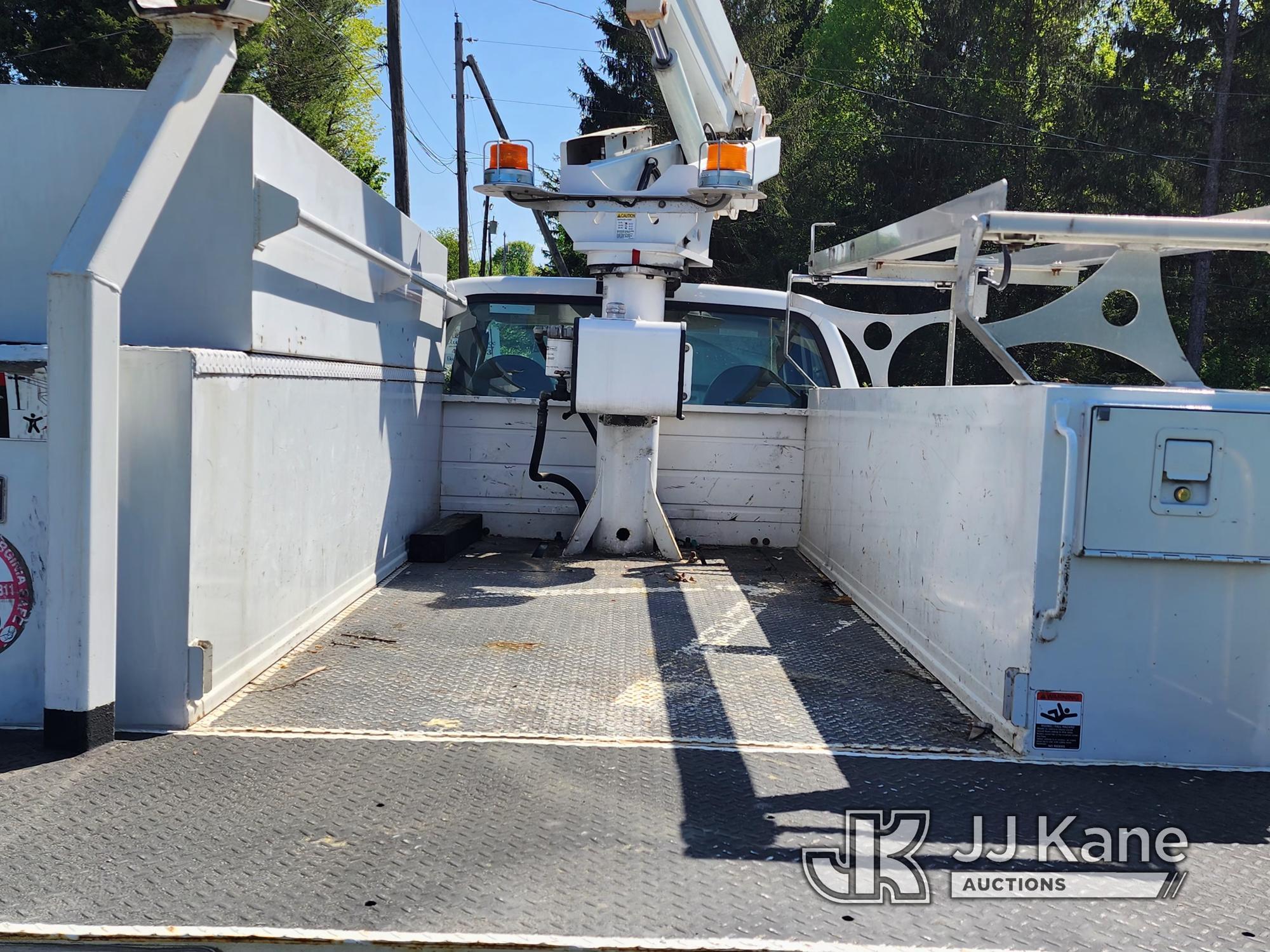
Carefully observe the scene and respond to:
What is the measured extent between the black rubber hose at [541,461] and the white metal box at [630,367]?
45 cm

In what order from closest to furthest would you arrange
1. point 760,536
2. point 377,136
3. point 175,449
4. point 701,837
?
point 701,837 → point 175,449 → point 760,536 → point 377,136

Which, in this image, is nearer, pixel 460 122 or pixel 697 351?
pixel 697 351

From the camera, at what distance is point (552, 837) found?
2238mm

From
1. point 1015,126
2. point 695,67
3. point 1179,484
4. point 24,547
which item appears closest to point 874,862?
point 1179,484

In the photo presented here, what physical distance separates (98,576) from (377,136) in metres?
41.3

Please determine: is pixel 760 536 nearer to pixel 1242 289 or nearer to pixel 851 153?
pixel 1242 289

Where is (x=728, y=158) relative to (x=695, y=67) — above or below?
below

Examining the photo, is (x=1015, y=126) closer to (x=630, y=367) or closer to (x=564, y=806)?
(x=630, y=367)

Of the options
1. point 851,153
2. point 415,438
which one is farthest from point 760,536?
point 851,153

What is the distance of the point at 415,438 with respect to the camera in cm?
564

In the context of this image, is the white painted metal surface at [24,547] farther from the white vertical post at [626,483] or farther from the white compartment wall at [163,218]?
the white vertical post at [626,483]

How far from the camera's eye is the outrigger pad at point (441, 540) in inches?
214

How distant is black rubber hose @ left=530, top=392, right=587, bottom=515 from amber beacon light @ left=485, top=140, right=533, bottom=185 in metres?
1.10

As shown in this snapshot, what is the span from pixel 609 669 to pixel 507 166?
3114mm
